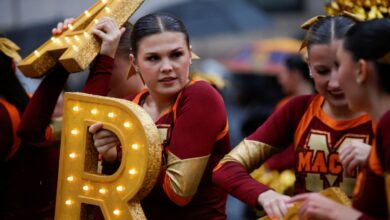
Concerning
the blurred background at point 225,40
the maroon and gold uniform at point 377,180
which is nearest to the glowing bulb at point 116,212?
the maroon and gold uniform at point 377,180

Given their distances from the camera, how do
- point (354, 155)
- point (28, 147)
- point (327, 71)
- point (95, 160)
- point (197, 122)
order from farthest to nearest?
point (28, 147) < point (95, 160) < point (197, 122) < point (327, 71) < point (354, 155)

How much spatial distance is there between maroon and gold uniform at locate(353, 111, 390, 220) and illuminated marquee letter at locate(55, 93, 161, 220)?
1.07 m

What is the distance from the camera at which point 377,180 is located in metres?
2.95

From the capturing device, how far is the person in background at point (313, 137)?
11.9ft

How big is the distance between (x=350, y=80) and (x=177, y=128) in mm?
1041

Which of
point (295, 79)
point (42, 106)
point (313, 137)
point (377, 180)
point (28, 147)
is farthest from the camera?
point (295, 79)

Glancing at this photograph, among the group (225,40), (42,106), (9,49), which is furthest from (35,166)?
(225,40)

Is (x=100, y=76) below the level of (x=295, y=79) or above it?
above

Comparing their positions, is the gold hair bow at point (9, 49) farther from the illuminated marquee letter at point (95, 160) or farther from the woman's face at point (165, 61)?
the woman's face at point (165, 61)

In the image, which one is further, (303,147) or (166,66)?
(166,66)

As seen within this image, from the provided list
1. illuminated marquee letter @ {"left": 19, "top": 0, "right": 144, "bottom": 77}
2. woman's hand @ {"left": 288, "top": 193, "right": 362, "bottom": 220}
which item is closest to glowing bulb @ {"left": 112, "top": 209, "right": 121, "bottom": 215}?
illuminated marquee letter @ {"left": 19, "top": 0, "right": 144, "bottom": 77}

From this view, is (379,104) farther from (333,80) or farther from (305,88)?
(305,88)

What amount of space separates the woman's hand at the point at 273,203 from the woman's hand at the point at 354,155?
0.30m

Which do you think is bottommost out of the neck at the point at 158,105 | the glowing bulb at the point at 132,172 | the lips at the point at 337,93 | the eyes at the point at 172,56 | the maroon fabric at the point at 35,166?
the maroon fabric at the point at 35,166
